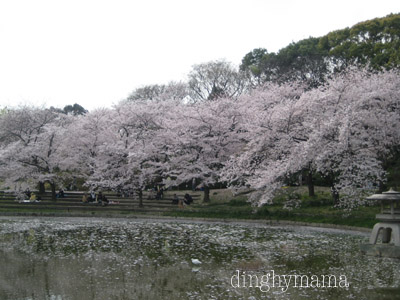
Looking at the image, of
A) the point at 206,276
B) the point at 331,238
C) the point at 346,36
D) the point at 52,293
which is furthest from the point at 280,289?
the point at 346,36

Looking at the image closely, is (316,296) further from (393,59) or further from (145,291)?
(393,59)

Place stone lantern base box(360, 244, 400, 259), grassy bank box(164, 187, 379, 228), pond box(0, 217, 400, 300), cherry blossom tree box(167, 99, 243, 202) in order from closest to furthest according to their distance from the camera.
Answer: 1. pond box(0, 217, 400, 300)
2. stone lantern base box(360, 244, 400, 259)
3. grassy bank box(164, 187, 379, 228)
4. cherry blossom tree box(167, 99, 243, 202)

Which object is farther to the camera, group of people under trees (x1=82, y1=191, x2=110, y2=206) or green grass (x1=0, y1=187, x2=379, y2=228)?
group of people under trees (x1=82, y1=191, x2=110, y2=206)

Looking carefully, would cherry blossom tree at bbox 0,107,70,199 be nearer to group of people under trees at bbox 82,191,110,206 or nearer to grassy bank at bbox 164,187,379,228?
group of people under trees at bbox 82,191,110,206

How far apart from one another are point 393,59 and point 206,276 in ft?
94.7

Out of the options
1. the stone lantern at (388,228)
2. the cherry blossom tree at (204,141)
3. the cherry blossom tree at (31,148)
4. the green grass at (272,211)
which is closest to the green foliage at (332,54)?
the cherry blossom tree at (204,141)

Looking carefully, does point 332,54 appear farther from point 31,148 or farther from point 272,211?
point 31,148

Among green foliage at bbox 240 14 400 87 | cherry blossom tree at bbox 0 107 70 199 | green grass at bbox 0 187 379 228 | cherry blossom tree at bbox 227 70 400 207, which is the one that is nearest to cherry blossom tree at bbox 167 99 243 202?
green grass at bbox 0 187 379 228

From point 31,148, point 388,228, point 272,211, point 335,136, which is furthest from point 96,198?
point 388,228

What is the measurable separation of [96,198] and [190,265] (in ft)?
68.7

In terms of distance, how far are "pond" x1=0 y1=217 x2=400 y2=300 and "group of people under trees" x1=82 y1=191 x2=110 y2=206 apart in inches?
384

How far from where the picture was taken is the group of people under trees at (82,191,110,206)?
3152cm

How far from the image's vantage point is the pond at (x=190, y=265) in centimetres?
1021

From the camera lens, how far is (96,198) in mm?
32812
